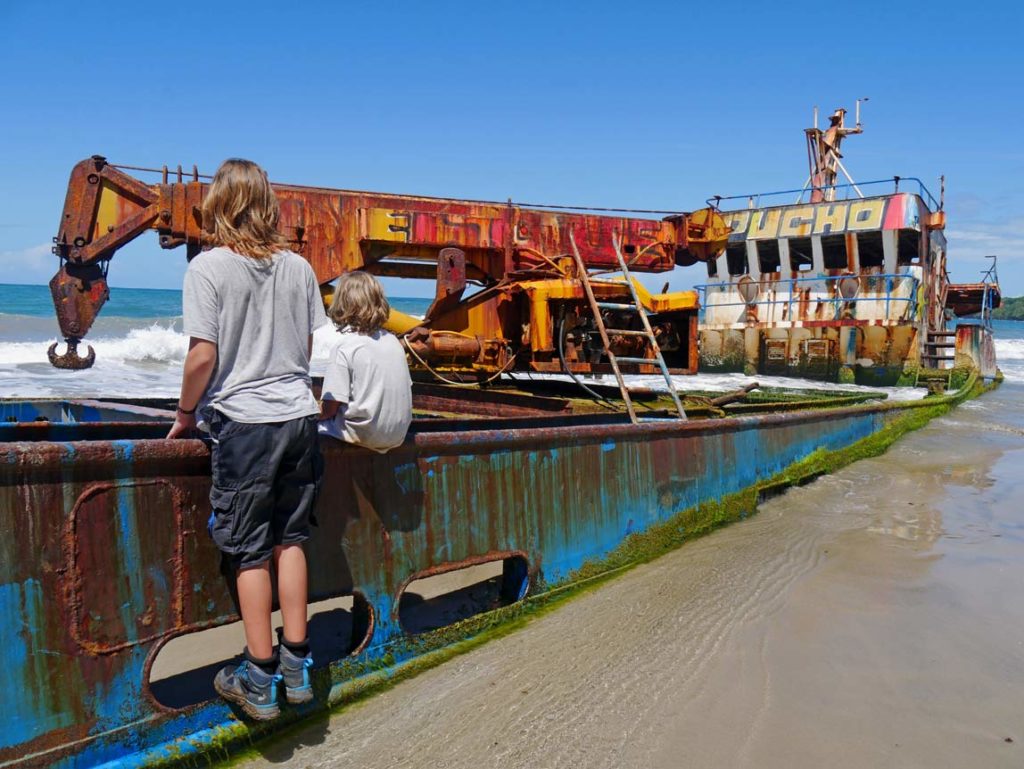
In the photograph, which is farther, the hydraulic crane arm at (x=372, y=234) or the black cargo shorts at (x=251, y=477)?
the hydraulic crane arm at (x=372, y=234)

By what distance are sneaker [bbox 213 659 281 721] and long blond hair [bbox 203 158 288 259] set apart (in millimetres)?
1356

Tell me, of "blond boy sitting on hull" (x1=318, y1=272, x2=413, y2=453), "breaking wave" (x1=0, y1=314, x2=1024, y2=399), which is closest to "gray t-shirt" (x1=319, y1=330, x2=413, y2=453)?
"blond boy sitting on hull" (x1=318, y1=272, x2=413, y2=453)

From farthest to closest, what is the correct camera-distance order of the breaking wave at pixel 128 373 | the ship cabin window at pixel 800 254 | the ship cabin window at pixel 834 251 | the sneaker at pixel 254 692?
the ship cabin window at pixel 800 254 → the ship cabin window at pixel 834 251 → the breaking wave at pixel 128 373 → the sneaker at pixel 254 692

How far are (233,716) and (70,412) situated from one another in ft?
13.2

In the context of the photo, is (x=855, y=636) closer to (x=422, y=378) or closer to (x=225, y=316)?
(x=225, y=316)

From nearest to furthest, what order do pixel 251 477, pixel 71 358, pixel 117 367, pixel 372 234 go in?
pixel 251 477
pixel 71 358
pixel 372 234
pixel 117 367

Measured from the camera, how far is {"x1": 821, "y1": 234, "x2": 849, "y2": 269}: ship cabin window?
19.3m

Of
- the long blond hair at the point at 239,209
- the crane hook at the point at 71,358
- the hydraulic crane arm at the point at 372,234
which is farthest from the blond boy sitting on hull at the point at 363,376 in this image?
the crane hook at the point at 71,358

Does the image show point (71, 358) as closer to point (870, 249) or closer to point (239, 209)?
point (239, 209)

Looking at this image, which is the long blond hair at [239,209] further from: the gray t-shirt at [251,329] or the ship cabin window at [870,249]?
the ship cabin window at [870,249]

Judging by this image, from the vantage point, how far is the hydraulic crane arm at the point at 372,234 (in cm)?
628

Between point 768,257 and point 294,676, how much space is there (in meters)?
19.8

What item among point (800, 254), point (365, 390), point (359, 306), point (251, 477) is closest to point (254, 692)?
point (251, 477)

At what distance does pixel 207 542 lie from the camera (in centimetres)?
271
